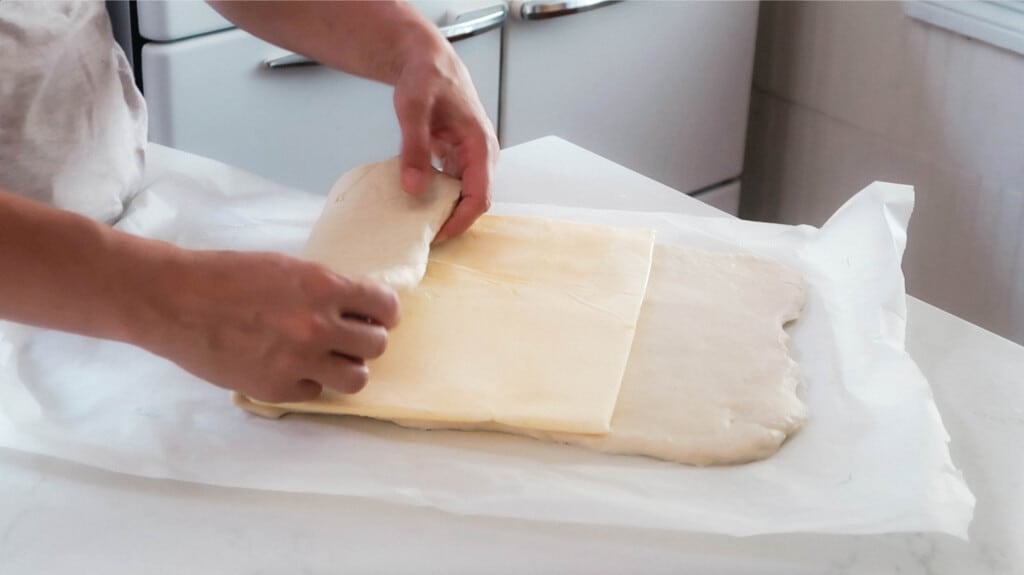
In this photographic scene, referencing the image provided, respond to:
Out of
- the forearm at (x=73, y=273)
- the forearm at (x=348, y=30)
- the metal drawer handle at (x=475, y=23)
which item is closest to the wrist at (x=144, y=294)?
the forearm at (x=73, y=273)

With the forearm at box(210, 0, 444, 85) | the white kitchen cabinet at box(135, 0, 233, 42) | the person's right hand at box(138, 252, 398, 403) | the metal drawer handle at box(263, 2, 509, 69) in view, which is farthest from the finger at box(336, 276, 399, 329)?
the metal drawer handle at box(263, 2, 509, 69)

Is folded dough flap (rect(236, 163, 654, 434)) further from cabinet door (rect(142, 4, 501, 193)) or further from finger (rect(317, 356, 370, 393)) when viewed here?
cabinet door (rect(142, 4, 501, 193))

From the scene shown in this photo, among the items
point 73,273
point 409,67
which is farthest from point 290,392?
point 409,67

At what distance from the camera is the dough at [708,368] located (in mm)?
666

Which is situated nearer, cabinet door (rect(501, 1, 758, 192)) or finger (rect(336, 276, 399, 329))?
finger (rect(336, 276, 399, 329))

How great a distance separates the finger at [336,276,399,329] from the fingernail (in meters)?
0.19

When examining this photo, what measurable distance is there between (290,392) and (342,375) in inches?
1.3

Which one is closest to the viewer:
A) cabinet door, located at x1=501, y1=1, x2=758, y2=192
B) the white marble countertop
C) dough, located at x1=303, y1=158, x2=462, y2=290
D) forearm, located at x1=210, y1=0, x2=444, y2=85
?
the white marble countertop

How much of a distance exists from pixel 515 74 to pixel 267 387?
36.3 inches

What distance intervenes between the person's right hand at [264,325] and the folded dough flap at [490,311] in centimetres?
4

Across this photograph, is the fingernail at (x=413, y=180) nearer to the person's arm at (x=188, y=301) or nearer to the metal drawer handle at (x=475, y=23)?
the person's arm at (x=188, y=301)

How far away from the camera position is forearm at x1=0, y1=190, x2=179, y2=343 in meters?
0.62

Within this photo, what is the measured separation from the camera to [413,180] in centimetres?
85

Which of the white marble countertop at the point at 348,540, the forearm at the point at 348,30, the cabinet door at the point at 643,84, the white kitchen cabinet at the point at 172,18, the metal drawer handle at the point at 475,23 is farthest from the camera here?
the cabinet door at the point at 643,84
